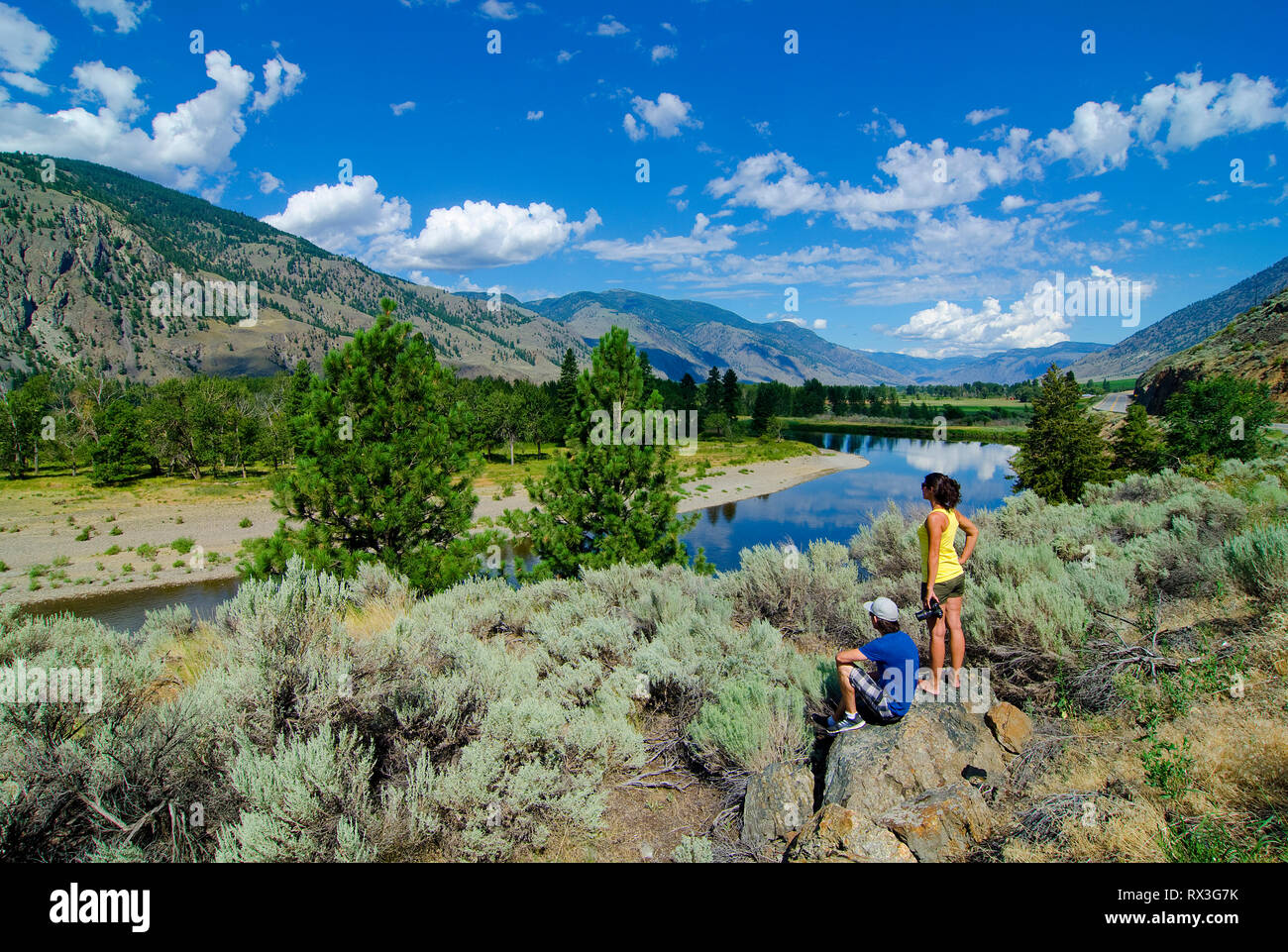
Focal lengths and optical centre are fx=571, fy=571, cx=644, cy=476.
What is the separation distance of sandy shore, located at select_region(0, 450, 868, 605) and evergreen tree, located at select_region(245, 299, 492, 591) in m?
10.8

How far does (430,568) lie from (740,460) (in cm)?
6426

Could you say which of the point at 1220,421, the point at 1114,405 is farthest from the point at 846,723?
the point at 1114,405

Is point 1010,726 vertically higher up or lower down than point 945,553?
lower down

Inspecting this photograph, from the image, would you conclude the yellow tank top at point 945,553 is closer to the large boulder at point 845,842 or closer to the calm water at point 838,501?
the large boulder at point 845,842

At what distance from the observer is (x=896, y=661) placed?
484 centimetres

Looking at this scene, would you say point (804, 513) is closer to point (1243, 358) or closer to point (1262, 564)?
point (1243, 358)

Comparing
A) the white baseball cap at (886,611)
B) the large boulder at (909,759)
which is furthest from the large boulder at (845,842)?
the white baseball cap at (886,611)

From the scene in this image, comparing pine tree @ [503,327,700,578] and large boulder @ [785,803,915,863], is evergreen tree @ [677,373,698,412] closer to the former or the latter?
pine tree @ [503,327,700,578]

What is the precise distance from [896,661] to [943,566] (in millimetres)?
1364

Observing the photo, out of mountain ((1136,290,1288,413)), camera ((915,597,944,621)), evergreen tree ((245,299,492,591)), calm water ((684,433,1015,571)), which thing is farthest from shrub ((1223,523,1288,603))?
mountain ((1136,290,1288,413))

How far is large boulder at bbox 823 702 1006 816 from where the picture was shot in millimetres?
4043

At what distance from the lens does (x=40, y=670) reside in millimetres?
3953
